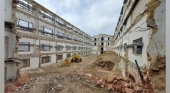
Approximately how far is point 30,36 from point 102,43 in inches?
896

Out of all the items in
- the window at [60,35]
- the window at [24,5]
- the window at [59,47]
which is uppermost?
the window at [24,5]

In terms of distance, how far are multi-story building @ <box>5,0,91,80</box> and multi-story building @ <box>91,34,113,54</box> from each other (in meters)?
16.8

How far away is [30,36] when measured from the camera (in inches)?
327

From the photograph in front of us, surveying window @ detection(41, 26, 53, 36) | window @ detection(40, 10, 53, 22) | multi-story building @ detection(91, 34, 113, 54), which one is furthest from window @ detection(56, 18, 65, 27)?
multi-story building @ detection(91, 34, 113, 54)

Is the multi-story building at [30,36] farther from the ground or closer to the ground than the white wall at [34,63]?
farther from the ground

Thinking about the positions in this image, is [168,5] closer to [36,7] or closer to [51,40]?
[36,7]

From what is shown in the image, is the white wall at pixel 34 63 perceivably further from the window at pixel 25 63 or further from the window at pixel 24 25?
the window at pixel 24 25

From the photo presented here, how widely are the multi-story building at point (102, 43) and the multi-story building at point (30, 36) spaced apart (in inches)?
660

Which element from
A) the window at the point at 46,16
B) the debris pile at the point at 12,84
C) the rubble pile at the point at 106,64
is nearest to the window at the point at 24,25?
the window at the point at 46,16

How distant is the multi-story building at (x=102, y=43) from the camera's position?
27.8 meters

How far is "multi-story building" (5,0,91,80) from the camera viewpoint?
585cm

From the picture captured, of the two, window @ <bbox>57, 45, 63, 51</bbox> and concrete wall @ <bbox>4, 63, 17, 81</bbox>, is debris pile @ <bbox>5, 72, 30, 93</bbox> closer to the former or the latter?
concrete wall @ <bbox>4, 63, 17, 81</bbox>

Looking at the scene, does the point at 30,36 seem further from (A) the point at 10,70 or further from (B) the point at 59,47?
(B) the point at 59,47

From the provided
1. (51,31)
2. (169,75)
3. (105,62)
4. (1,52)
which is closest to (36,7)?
(51,31)
